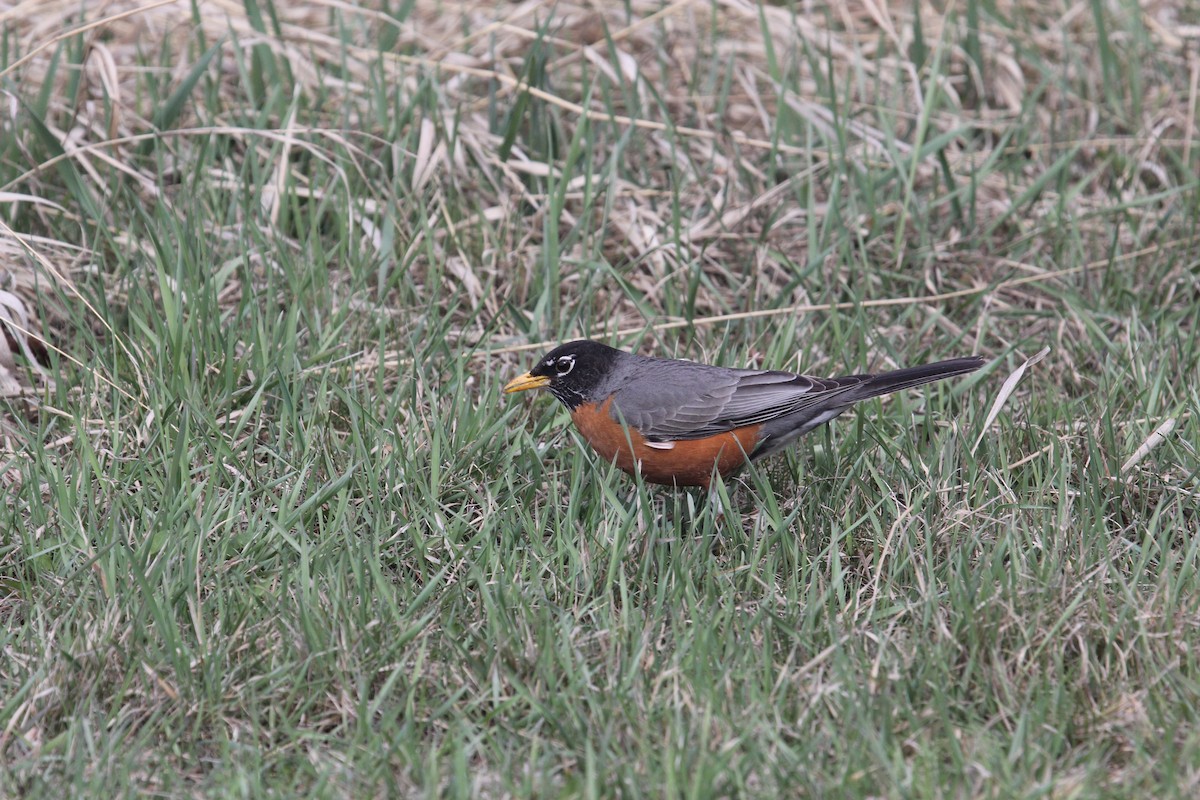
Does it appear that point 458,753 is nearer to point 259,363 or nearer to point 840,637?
point 840,637

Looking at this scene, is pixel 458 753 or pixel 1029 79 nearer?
pixel 458 753

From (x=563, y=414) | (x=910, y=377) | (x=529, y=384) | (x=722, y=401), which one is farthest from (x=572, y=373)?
(x=910, y=377)

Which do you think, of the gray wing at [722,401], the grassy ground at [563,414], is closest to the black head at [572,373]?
the gray wing at [722,401]

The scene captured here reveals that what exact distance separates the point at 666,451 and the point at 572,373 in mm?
440

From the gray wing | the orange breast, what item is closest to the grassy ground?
the orange breast

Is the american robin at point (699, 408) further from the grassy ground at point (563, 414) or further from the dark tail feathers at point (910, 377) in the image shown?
the grassy ground at point (563, 414)

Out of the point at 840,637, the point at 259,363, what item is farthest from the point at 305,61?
the point at 840,637

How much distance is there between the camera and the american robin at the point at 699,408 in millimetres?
4203

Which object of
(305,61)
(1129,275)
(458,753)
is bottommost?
(1129,275)

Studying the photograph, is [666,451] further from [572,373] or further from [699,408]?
[572,373]

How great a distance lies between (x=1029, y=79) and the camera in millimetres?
6852

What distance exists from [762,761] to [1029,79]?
5106 mm

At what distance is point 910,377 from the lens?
417cm

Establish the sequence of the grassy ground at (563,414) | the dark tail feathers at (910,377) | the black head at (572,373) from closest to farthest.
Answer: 1. the grassy ground at (563,414)
2. the dark tail feathers at (910,377)
3. the black head at (572,373)
